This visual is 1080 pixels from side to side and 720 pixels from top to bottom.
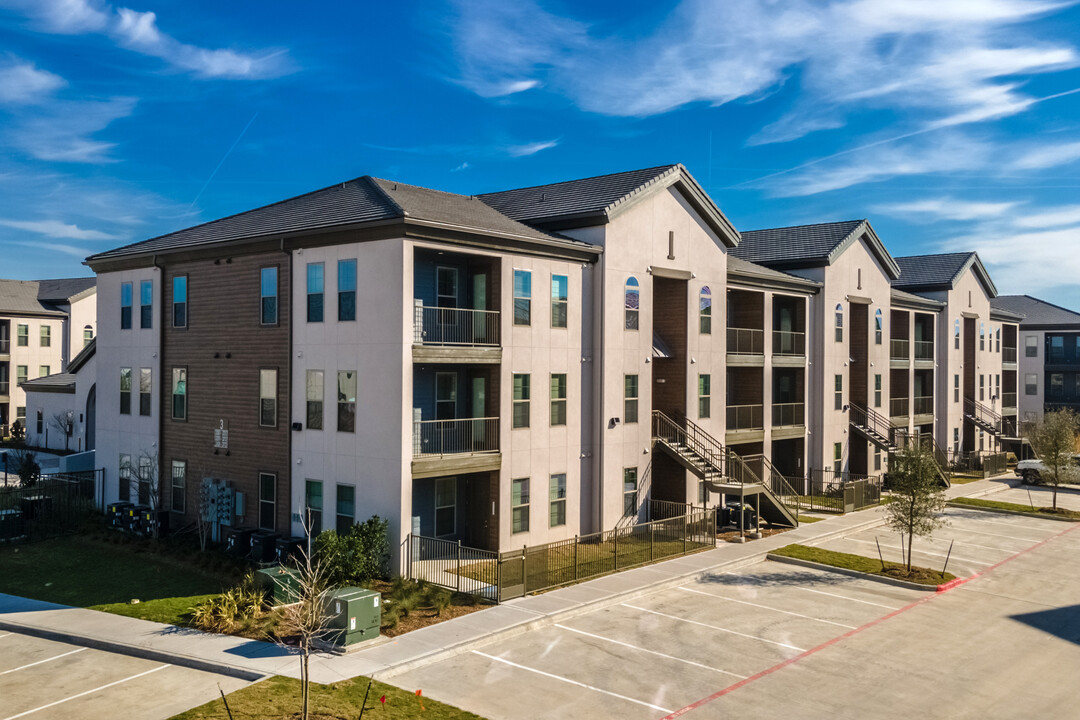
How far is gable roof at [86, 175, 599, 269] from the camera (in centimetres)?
2564

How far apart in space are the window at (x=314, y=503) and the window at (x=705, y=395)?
16333 millimetres

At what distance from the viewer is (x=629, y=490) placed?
31.9m

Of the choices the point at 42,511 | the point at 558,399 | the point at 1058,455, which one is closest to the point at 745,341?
the point at 558,399

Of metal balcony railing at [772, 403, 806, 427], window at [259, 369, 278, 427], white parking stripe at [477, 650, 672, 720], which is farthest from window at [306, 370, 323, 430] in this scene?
metal balcony railing at [772, 403, 806, 427]

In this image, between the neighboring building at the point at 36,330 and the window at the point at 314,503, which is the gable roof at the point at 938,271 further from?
the neighboring building at the point at 36,330

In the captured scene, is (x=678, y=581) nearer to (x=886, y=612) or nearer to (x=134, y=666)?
(x=886, y=612)

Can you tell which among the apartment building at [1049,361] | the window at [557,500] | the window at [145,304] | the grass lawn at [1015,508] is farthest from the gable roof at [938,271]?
the window at [145,304]

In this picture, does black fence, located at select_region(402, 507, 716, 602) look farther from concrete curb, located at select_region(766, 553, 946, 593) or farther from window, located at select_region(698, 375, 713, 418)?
window, located at select_region(698, 375, 713, 418)

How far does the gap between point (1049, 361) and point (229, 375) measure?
83602 millimetres

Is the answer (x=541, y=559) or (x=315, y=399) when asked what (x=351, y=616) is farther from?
(x=315, y=399)

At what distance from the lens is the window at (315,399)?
26891 millimetres

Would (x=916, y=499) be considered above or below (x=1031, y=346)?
below

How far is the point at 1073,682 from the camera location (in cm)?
1802

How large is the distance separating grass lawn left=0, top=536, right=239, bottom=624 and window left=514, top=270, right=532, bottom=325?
1191cm
